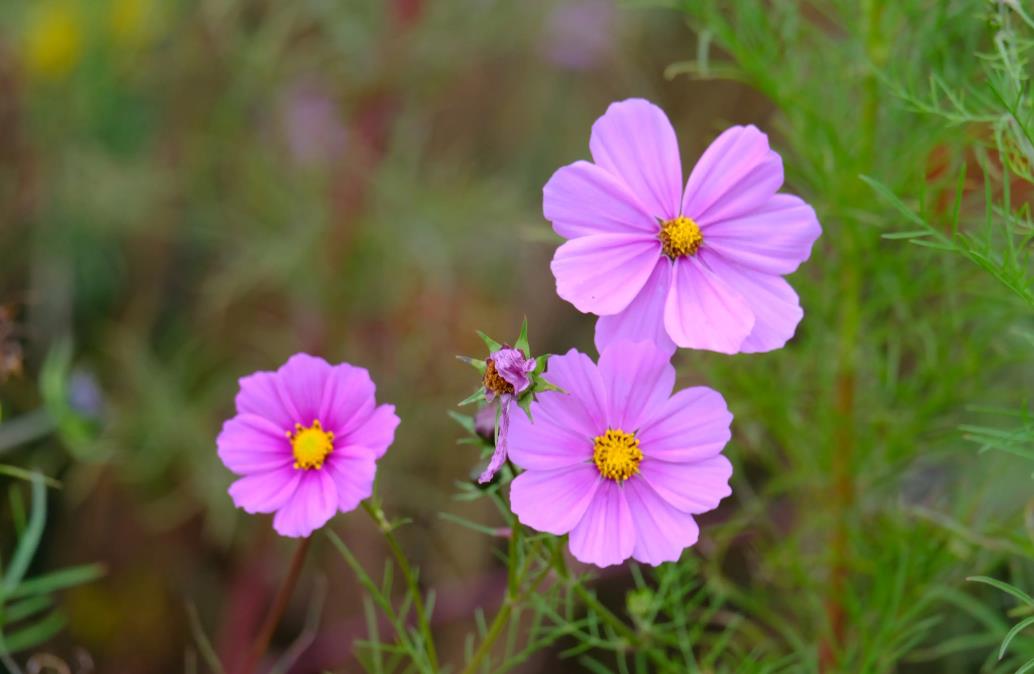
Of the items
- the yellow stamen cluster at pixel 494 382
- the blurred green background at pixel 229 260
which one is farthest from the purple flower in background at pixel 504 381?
the blurred green background at pixel 229 260

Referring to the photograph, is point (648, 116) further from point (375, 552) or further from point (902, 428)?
point (375, 552)

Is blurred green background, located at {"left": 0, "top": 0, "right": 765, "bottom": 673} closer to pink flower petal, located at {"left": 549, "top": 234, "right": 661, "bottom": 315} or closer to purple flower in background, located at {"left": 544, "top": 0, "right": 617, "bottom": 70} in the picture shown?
purple flower in background, located at {"left": 544, "top": 0, "right": 617, "bottom": 70}

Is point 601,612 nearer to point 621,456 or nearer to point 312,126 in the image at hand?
point 621,456

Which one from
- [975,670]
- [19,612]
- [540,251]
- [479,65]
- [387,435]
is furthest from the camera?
[479,65]

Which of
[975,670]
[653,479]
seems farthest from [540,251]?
[653,479]

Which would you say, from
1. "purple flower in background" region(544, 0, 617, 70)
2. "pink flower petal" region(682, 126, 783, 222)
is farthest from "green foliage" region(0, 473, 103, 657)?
"purple flower in background" region(544, 0, 617, 70)

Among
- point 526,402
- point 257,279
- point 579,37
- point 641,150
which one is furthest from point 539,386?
point 579,37

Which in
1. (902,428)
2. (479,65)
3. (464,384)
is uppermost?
(479,65)
